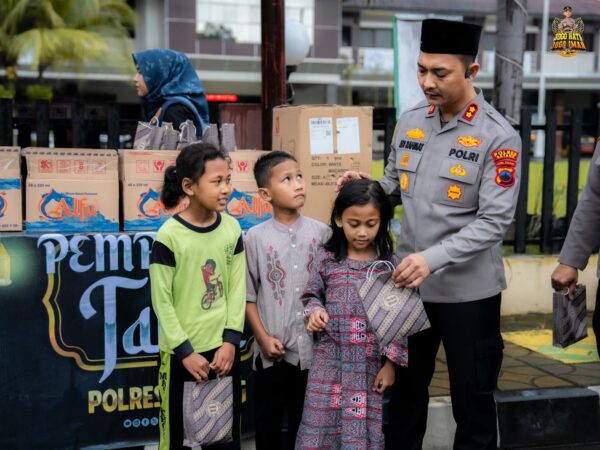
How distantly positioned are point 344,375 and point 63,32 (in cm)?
2450

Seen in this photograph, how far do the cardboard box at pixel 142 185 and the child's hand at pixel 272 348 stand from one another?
892 millimetres

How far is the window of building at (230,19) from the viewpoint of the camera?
28.0 metres

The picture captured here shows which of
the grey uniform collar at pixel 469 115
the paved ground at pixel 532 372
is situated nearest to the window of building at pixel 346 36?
the paved ground at pixel 532 372

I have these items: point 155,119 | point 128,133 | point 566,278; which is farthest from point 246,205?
point 128,133

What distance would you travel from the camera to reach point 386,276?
9.07 ft

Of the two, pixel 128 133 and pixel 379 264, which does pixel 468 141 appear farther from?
pixel 128 133

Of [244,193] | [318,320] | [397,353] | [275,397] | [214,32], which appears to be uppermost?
[214,32]

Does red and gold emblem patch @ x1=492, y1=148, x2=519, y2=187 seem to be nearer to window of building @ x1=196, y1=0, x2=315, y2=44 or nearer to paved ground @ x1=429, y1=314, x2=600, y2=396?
paved ground @ x1=429, y1=314, x2=600, y2=396

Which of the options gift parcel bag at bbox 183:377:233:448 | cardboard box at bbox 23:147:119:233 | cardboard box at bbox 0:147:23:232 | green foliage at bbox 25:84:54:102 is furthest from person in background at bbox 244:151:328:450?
green foliage at bbox 25:84:54:102

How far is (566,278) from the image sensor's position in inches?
118

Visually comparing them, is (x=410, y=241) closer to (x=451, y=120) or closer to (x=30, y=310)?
(x=451, y=120)

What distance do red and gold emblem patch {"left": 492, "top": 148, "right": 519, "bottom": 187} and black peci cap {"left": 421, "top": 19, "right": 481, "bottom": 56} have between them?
1.29 ft

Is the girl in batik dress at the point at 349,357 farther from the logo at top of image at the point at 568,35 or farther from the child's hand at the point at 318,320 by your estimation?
the logo at top of image at the point at 568,35

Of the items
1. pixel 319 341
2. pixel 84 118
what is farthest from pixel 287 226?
pixel 84 118
